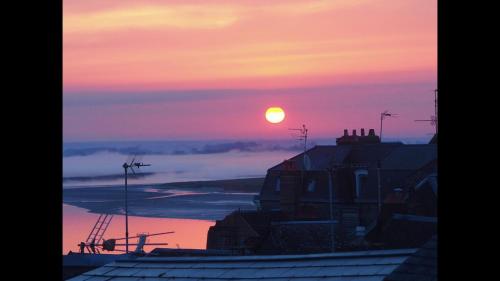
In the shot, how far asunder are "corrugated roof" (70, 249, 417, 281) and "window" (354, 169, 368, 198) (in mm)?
17680

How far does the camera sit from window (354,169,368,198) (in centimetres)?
2688

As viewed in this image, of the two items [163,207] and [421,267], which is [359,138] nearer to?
[163,207]

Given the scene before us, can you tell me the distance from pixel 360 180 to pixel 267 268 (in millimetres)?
18747

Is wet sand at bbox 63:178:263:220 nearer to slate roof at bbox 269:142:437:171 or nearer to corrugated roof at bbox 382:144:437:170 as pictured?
slate roof at bbox 269:142:437:171

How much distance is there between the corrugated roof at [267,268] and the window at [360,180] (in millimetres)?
17680

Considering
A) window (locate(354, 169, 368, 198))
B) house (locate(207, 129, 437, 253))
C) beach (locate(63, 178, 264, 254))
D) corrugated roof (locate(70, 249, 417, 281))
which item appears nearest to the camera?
corrugated roof (locate(70, 249, 417, 281))

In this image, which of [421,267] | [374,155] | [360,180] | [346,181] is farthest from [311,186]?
[421,267]

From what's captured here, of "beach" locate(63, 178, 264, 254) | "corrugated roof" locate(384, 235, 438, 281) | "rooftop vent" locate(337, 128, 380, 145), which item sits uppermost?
"rooftop vent" locate(337, 128, 380, 145)

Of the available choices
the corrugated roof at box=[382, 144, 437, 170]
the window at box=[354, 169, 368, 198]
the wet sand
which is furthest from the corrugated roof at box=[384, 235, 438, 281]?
the wet sand

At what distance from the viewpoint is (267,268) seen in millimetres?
8852
